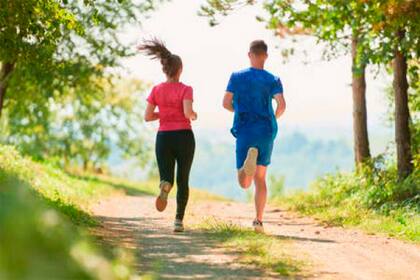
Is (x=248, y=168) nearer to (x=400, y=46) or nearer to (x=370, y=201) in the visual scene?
(x=370, y=201)

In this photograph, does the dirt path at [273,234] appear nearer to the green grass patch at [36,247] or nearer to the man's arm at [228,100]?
the man's arm at [228,100]

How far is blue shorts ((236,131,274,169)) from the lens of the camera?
1132 centimetres

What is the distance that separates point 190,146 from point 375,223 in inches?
144

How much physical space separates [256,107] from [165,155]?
139 centimetres

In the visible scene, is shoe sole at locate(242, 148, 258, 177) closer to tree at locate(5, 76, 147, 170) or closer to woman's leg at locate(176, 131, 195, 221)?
woman's leg at locate(176, 131, 195, 221)

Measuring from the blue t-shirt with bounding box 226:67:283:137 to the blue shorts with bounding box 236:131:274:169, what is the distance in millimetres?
93

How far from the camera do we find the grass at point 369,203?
12961 millimetres

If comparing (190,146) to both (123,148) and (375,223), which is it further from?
(123,148)

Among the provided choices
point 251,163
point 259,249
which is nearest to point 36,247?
point 259,249

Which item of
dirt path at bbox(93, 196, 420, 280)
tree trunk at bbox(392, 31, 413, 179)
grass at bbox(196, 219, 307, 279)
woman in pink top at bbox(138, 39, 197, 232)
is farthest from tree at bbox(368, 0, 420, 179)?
grass at bbox(196, 219, 307, 279)

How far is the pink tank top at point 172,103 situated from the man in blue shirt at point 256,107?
0.63 metres

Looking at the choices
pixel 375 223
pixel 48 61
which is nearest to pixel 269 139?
pixel 375 223

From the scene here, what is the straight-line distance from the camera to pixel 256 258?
337 inches

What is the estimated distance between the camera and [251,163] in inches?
437
